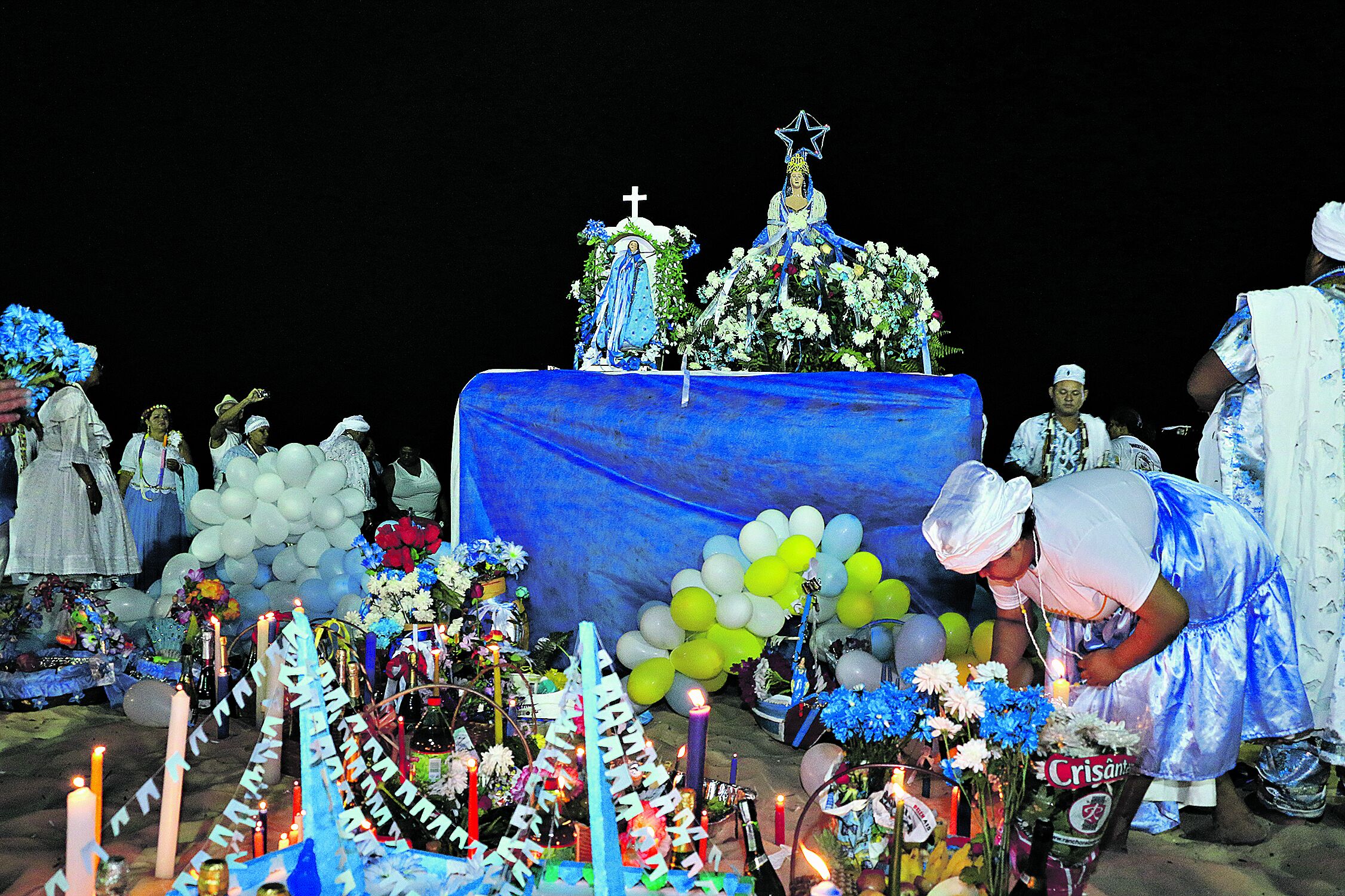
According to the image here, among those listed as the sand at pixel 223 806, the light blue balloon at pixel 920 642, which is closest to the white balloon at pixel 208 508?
the sand at pixel 223 806

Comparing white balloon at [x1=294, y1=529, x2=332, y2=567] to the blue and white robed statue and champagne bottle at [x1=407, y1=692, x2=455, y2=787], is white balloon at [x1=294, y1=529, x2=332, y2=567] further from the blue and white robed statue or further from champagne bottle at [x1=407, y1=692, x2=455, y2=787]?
champagne bottle at [x1=407, y1=692, x2=455, y2=787]

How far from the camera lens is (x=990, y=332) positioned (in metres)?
7.82

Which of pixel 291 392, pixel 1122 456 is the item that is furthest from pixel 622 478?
pixel 291 392

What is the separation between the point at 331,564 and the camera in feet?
18.1

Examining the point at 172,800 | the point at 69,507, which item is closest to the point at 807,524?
the point at 172,800

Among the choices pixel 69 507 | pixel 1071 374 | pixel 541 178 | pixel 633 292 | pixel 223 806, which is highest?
pixel 541 178

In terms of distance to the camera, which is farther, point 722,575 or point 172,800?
point 722,575

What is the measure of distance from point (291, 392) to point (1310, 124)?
8.35m

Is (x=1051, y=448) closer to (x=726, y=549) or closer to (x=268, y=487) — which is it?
(x=726, y=549)

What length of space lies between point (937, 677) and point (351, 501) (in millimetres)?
4218

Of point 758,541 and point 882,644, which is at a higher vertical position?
point 758,541

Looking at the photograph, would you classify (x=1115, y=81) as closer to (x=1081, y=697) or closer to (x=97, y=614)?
(x=1081, y=697)

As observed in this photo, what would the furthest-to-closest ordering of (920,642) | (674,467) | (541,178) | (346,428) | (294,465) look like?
(541,178)
(346,428)
(294,465)
(674,467)
(920,642)

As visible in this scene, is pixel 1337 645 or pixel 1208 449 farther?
pixel 1208 449
